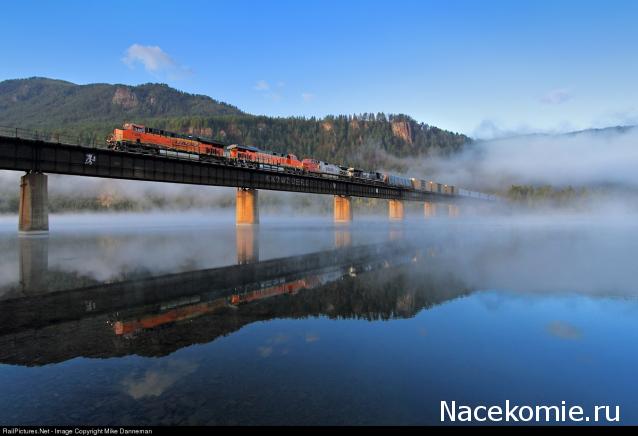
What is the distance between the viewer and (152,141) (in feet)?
182

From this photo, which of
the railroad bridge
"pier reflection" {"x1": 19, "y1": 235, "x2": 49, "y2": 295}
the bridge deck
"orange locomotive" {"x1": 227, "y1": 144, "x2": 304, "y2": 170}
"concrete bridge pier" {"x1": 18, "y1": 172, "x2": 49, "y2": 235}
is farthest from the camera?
"orange locomotive" {"x1": 227, "y1": 144, "x2": 304, "y2": 170}

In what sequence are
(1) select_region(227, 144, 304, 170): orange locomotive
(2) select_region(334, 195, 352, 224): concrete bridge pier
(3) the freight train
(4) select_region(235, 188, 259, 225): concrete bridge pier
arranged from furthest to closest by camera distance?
(2) select_region(334, 195, 352, 224): concrete bridge pier, (4) select_region(235, 188, 259, 225): concrete bridge pier, (1) select_region(227, 144, 304, 170): orange locomotive, (3) the freight train

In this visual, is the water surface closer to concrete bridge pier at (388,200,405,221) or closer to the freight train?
the freight train

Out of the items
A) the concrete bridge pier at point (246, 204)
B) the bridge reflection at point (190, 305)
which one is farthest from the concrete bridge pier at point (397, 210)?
the bridge reflection at point (190, 305)

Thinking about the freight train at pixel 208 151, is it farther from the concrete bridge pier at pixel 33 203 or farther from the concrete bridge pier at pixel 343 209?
the concrete bridge pier at pixel 33 203

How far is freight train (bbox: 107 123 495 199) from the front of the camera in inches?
2082

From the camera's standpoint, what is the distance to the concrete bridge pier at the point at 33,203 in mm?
43938

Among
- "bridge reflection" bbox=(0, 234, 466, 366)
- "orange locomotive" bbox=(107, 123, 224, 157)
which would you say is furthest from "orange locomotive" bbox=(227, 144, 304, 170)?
"bridge reflection" bbox=(0, 234, 466, 366)

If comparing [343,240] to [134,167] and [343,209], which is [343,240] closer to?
[134,167]

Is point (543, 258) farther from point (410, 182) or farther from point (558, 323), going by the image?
point (410, 182)

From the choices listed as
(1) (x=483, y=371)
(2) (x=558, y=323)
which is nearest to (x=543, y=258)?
(2) (x=558, y=323)

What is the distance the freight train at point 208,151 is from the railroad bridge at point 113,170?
125 cm

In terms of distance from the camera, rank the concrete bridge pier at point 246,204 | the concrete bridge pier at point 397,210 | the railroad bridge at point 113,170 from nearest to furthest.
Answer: the railroad bridge at point 113,170
the concrete bridge pier at point 246,204
the concrete bridge pier at point 397,210
